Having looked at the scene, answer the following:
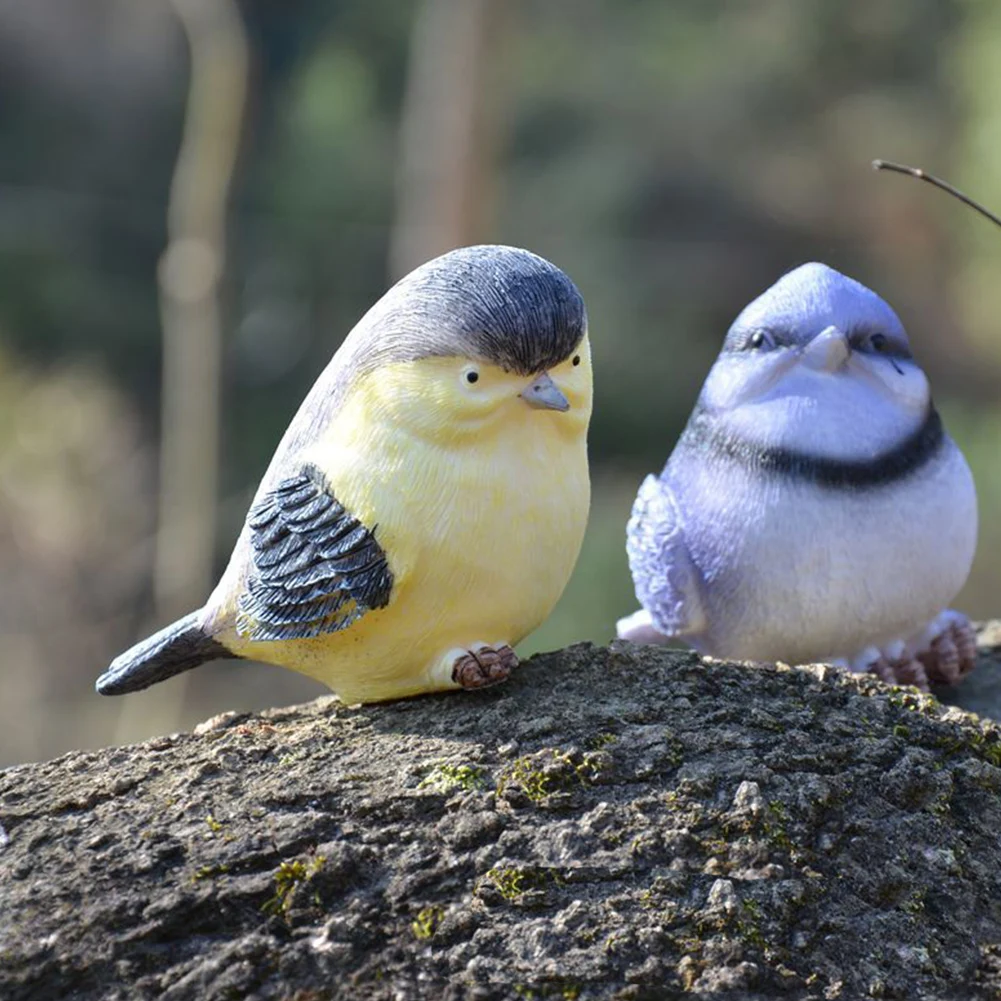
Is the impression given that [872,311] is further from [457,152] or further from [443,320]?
[457,152]

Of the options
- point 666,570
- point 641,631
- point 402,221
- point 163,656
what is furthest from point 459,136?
point 163,656

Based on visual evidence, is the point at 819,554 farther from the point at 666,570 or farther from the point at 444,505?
the point at 444,505

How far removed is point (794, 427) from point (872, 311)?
0.22 metres

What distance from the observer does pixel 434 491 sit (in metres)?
1.63

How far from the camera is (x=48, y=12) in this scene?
856 centimetres

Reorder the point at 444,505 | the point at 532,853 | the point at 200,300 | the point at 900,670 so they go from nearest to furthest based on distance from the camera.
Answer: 1. the point at 532,853
2. the point at 444,505
3. the point at 900,670
4. the point at 200,300

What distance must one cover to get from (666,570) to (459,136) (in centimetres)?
327

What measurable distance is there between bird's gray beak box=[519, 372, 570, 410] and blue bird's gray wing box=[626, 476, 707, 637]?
421mm

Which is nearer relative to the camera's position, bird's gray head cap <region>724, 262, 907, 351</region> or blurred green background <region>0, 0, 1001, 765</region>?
bird's gray head cap <region>724, 262, 907, 351</region>

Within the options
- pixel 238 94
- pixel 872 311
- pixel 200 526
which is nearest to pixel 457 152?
pixel 238 94

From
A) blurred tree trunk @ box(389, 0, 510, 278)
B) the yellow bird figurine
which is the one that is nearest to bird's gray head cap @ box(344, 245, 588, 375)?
the yellow bird figurine

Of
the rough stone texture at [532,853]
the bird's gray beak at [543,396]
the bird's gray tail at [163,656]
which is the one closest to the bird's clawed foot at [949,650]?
the rough stone texture at [532,853]

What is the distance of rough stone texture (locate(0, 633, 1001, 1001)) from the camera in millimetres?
1418

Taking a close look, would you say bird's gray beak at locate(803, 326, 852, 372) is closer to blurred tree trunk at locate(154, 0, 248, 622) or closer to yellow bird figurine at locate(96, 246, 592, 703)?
yellow bird figurine at locate(96, 246, 592, 703)
